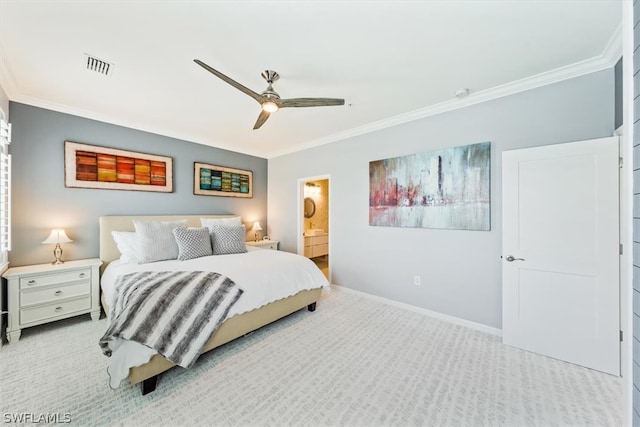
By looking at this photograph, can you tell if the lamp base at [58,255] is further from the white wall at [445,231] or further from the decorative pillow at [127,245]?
the white wall at [445,231]

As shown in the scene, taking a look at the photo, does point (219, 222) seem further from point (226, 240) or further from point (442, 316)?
point (442, 316)

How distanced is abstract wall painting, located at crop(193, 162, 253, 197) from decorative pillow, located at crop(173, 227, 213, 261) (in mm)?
1243

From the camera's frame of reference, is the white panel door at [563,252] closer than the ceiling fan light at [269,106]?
Yes

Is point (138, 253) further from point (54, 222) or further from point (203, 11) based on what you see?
point (203, 11)

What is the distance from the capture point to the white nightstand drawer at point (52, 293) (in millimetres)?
2504

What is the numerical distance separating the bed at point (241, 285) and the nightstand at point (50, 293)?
138 mm

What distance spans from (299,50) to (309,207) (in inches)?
191

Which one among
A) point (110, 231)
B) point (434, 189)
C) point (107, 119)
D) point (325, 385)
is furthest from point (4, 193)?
point (434, 189)

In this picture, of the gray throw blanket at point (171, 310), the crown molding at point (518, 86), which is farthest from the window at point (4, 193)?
the crown molding at point (518, 86)

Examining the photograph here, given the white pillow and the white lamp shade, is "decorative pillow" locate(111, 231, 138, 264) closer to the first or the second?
the white lamp shade

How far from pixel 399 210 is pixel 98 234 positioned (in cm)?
403

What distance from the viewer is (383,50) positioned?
201cm

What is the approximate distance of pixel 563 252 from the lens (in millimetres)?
2172

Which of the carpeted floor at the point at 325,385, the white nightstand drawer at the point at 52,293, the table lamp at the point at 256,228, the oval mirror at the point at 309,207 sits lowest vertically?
the carpeted floor at the point at 325,385
